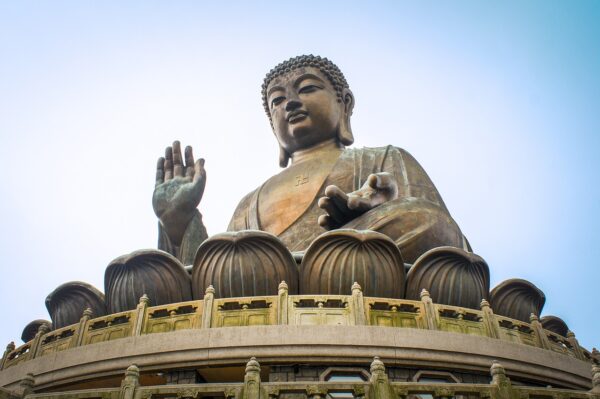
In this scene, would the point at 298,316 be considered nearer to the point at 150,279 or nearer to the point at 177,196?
the point at 150,279

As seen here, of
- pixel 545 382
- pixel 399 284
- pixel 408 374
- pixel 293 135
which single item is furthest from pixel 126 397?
pixel 293 135

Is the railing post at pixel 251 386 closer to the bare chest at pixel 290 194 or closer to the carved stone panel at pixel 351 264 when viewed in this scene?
the carved stone panel at pixel 351 264

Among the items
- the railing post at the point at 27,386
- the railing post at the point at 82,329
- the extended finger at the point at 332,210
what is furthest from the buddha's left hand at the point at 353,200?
the railing post at the point at 27,386

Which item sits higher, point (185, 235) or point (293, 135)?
point (293, 135)

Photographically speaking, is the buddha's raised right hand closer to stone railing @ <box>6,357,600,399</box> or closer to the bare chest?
the bare chest

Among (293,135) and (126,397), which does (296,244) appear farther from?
(126,397)

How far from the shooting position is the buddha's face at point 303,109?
11.2 meters

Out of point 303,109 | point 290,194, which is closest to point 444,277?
point 290,194

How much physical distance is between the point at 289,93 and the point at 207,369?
20.3 ft

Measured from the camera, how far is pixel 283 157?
1206 centimetres

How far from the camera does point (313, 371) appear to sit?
19.5 ft

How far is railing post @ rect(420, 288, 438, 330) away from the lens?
6348 mm

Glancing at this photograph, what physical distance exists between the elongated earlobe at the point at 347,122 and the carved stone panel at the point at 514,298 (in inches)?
182

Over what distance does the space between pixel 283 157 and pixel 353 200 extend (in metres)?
3.98
